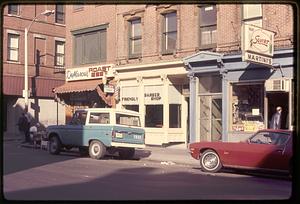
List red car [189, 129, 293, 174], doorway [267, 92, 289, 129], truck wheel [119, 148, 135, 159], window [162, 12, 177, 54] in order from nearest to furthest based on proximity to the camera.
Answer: doorway [267, 92, 289, 129]
red car [189, 129, 293, 174]
truck wheel [119, 148, 135, 159]
window [162, 12, 177, 54]

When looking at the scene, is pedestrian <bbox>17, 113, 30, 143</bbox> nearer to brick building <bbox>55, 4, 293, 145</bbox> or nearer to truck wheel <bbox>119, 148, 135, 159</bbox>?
brick building <bbox>55, 4, 293, 145</bbox>

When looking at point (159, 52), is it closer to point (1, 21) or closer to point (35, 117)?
point (35, 117)

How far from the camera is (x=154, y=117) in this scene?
173 inches

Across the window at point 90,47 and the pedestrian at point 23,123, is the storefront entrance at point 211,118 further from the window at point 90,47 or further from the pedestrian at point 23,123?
the pedestrian at point 23,123

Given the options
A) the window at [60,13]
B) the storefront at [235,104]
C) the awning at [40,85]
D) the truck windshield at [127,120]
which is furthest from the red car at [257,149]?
the window at [60,13]

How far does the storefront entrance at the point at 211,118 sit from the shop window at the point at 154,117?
48 cm

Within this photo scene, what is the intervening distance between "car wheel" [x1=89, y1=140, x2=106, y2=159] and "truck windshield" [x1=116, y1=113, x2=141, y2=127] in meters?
0.33

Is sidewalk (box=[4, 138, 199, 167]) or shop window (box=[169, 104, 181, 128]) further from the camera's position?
sidewalk (box=[4, 138, 199, 167])

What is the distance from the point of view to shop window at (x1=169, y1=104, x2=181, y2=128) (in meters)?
4.26

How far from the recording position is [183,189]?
3.24 meters

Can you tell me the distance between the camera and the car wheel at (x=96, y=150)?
436 cm

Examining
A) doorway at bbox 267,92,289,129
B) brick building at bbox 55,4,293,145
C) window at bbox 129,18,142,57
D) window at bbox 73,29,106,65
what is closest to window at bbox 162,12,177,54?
brick building at bbox 55,4,293,145

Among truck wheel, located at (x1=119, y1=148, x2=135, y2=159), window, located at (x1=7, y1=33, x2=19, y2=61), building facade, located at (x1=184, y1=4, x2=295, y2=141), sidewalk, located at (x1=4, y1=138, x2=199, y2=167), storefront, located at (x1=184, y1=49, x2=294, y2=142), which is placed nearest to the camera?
window, located at (x1=7, y1=33, x2=19, y2=61)

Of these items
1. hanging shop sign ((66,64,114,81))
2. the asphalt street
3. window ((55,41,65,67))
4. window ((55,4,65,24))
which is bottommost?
the asphalt street
